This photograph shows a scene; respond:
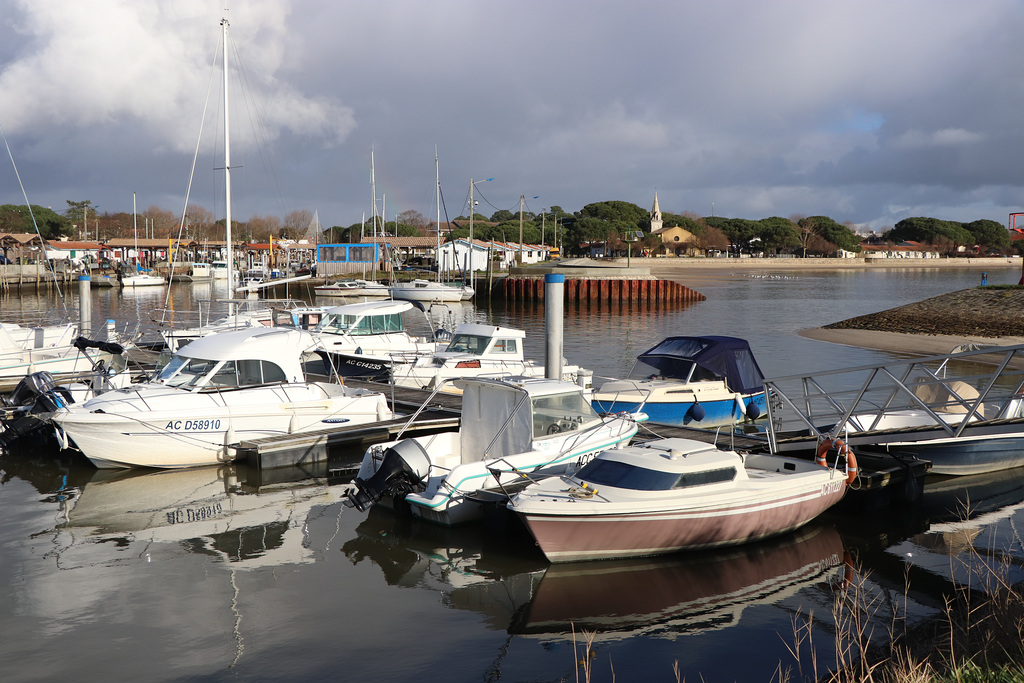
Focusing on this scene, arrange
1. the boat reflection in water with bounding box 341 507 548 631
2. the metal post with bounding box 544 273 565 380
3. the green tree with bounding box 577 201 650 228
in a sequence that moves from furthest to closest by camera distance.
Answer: the green tree with bounding box 577 201 650 228
the metal post with bounding box 544 273 565 380
the boat reflection in water with bounding box 341 507 548 631

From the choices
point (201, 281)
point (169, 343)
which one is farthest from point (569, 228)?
point (169, 343)

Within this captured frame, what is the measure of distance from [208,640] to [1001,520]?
12.2 m

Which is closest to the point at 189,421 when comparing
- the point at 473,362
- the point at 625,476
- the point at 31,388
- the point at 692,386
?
the point at 31,388

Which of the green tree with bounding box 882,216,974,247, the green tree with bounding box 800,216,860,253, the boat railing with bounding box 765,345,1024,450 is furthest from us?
the green tree with bounding box 882,216,974,247

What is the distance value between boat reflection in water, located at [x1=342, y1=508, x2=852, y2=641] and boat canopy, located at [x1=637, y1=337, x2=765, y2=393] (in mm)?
7475

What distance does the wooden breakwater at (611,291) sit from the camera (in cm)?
6594

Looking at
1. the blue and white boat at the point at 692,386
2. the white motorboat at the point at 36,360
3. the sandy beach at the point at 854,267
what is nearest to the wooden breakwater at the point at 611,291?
the sandy beach at the point at 854,267

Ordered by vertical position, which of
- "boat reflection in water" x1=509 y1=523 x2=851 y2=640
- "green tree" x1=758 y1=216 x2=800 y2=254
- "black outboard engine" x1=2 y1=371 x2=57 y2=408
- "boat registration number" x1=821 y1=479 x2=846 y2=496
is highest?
"green tree" x1=758 y1=216 x2=800 y2=254

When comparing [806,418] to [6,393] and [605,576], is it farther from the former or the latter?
[6,393]

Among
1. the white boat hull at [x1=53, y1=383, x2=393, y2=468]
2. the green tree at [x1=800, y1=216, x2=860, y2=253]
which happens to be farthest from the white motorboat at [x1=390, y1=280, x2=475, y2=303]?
the green tree at [x1=800, y1=216, x2=860, y2=253]

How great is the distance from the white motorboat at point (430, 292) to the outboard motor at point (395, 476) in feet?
164

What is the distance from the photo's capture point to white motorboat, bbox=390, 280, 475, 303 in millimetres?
62456

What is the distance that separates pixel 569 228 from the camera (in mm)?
140000

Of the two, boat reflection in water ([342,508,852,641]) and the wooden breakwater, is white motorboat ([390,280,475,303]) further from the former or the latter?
boat reflection in water ([342,508,852,641])
